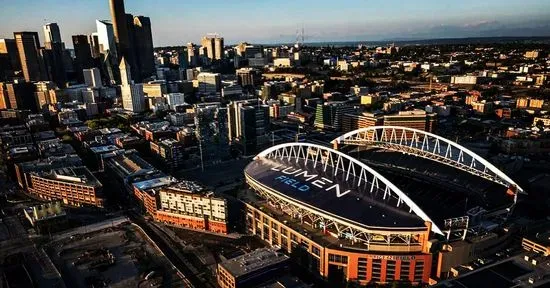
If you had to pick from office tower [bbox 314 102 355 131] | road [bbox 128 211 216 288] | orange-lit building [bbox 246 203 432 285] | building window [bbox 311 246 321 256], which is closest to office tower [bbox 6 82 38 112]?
road [bbox 128 211 216 288]

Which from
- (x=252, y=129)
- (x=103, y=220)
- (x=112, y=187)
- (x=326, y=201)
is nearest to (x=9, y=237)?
(x=103, y=220)

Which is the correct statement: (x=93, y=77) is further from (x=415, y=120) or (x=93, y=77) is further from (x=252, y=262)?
(x=252, y=262)

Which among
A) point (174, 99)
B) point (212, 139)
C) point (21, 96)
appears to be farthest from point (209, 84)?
point (212, 139)

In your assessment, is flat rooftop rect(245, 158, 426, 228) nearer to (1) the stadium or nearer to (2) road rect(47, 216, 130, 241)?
(1) the stadium

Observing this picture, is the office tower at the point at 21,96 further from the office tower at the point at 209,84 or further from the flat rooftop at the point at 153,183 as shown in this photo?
the flat rooftop at the point at 153,183

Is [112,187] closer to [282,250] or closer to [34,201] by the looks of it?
[34,201]

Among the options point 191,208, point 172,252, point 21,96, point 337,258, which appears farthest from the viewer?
point 21,96
